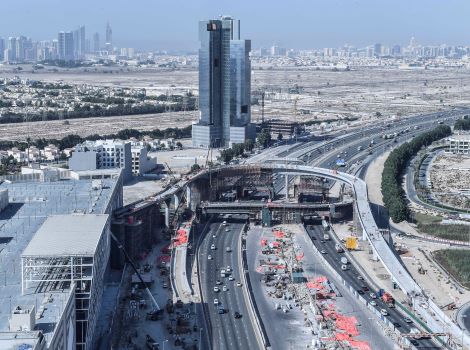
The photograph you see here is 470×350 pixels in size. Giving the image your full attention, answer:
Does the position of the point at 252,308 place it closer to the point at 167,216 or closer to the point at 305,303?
the point at 305,303

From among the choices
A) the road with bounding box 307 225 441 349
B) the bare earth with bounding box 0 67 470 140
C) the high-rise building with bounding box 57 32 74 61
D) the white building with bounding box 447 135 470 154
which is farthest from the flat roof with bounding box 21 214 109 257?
the high-rise building with bounding box 57 32 74 61

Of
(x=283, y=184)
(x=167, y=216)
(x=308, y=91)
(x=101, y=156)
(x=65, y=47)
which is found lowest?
(x=167, y=216)

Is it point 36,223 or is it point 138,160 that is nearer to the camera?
point 36,223

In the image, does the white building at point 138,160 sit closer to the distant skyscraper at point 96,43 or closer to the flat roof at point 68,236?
the flat roof at point 68,236

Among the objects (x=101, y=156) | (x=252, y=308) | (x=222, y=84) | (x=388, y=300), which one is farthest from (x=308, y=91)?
(x=252, y=308)

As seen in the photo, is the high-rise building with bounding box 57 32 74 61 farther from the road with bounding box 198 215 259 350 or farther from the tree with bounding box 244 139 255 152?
the road with bounding box 198 215 259 350

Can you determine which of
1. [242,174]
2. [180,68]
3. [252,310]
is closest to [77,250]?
[252,310]
